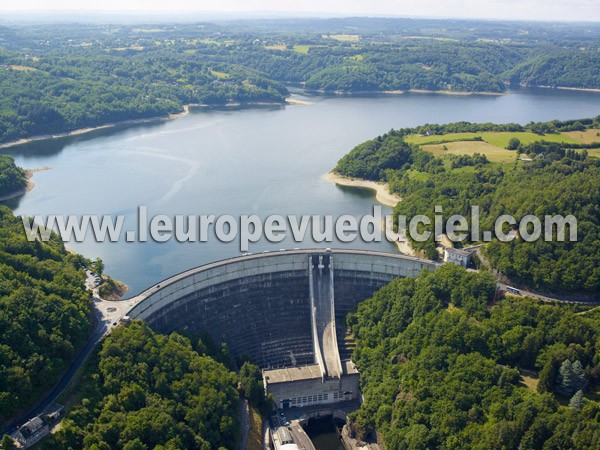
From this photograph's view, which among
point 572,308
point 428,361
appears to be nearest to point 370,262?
point 428,361

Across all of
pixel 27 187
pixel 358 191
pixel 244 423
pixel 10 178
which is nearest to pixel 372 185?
pixel 358 191

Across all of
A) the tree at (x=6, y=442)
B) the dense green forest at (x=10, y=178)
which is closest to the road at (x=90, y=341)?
the tree at (x=6, y=442)

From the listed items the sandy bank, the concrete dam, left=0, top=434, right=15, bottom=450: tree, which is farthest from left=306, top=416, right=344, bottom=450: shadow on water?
the sandy bank

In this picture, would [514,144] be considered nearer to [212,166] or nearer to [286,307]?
[212,166]

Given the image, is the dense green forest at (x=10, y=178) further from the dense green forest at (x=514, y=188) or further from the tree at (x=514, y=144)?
the tree at (x=514, y=144)

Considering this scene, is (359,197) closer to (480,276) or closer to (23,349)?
(480,276)
